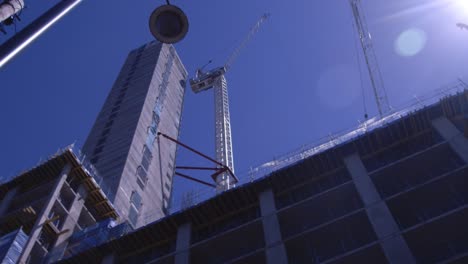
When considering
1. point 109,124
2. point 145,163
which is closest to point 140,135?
point 145,163

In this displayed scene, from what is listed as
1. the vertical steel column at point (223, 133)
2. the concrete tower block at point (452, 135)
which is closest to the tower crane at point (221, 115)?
the vertical steel column at point (223, 133)

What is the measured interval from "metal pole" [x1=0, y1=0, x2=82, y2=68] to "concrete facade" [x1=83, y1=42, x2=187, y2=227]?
4833 centimetres

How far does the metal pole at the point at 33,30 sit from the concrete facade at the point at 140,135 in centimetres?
4833

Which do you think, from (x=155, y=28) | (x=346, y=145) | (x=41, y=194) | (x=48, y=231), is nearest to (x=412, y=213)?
(x=346, y=145)

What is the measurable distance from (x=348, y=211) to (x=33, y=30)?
27439 mm

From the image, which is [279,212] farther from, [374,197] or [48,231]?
[48,231]

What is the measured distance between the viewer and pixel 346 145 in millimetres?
36531

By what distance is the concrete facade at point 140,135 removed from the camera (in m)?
63.9

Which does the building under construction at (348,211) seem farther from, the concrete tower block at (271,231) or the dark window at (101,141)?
the dark window at (101,141)

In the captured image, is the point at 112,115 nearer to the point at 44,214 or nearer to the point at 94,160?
the point at 94,160

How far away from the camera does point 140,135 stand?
73938mm

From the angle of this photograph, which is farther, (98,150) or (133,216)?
(98,150)

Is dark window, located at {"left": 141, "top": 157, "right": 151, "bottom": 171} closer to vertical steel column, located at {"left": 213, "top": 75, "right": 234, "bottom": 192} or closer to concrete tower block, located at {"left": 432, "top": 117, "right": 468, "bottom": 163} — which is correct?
vertical steel column, located at {"left": 213, "top": 75, "right": 234, "bottom": 192}

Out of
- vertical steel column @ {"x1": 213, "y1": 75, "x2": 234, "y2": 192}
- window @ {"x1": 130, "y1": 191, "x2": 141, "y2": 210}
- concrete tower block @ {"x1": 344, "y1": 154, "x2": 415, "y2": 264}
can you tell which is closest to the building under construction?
concrete tower block @ {"x1": 344, "y1": 154, "x2": 415, "y2": 264}
